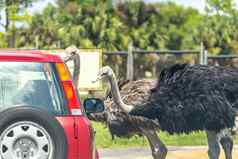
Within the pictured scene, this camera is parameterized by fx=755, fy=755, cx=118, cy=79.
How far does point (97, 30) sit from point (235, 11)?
595 inches

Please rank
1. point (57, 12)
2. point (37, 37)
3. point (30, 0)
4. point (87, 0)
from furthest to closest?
point (57, 12) → point (87, 0) → point (37, 37) → point (30, 0)

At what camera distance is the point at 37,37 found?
48.6 m

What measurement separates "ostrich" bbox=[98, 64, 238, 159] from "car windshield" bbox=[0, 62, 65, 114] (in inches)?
180

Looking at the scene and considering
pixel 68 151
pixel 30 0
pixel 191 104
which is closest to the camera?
pixel 68 151

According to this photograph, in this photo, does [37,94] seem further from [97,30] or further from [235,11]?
[235,11]

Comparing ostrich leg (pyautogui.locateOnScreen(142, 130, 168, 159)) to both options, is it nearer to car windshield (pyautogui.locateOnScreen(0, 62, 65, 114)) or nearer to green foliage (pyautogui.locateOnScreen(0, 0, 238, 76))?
car windshield (pyautogui.locateOnScreen(0, 62, 65, 114))

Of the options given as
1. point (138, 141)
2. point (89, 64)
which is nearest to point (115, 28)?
point (89, 64)

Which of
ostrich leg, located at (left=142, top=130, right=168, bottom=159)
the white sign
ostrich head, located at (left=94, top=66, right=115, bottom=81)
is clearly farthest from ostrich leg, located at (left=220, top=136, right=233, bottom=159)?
the white sign

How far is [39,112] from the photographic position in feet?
16.6

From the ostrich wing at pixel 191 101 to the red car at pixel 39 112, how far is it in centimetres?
438

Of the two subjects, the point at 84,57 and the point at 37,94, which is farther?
the point at 84,57

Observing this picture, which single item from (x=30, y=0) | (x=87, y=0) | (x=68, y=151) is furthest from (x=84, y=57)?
(x=87, y=0)

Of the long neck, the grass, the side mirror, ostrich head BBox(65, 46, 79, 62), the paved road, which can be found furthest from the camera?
ostrich head BBox(65, 46, 79, 62)

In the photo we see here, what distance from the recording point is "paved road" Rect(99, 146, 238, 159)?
39.3ft
